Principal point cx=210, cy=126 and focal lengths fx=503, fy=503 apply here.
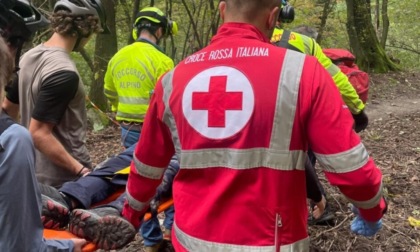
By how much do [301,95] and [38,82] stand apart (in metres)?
1.67

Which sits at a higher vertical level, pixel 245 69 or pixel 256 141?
pixel 245 69

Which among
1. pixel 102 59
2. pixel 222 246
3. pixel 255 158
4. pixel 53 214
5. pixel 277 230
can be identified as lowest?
pixel 102 59

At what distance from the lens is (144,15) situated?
15.1 feet

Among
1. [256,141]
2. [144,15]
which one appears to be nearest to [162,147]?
[256,141]

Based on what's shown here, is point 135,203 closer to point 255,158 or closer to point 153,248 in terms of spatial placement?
point 255,158

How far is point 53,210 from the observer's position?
2752mm

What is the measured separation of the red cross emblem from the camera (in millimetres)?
2037

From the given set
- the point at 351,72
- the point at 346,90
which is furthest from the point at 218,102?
the point at 351,72

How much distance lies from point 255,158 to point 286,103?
25 centimetres

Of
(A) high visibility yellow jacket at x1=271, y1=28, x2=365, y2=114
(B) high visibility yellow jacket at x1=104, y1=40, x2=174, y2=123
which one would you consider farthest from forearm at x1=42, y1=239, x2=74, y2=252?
(A) high visibility yellow jacket at x1=271, y1=28, x2=365, y2=114

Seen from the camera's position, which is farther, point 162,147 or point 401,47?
point 401,47

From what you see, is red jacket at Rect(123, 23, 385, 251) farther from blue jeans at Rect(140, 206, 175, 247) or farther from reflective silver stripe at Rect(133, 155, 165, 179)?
blue jeans at Rect(140, 206, 175, 247)

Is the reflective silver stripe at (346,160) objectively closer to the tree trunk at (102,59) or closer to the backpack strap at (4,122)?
the backpack strap at (4,122)

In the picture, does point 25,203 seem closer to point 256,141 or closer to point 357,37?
point 256,141
